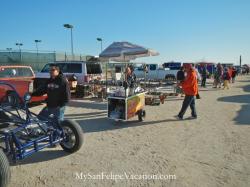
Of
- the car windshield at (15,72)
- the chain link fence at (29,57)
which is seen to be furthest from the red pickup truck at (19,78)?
the chain link fence at (29,57)

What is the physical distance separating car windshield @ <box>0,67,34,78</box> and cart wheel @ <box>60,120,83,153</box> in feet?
20.5

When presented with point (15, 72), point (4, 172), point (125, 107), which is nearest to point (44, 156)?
point (4, 172)

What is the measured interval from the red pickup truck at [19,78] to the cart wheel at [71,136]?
14.6ft

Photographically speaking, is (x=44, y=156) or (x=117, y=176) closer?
(x=117, y=176)

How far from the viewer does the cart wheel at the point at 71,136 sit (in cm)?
505

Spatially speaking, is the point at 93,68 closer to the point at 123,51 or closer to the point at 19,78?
the point at 123,51

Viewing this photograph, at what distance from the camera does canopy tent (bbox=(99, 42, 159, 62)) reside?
1122 cm

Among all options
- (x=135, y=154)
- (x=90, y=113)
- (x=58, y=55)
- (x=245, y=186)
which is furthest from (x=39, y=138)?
(x=58, y=55)

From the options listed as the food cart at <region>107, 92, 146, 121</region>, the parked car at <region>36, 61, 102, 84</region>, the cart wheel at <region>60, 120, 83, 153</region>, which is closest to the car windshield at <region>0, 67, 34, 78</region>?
the parked car at <region>36, 61, 102, 84</region>

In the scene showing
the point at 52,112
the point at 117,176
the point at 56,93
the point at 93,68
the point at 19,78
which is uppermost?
the point at 93,68

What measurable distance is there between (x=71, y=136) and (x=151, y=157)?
61.2 inches

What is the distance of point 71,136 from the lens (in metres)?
5.18

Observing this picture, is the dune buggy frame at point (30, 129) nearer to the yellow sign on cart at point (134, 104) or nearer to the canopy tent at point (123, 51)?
the yellow sign on cart at point (134, 104)

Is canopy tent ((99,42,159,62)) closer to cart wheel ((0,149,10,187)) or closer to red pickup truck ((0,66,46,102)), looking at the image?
red pickup truck ((0,66,46,102))
